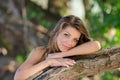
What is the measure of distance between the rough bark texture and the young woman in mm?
34

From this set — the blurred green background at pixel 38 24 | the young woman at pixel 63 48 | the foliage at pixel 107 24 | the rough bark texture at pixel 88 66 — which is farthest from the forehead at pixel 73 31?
the blurred green background at pixel 38 24

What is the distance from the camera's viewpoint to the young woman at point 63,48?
264cm

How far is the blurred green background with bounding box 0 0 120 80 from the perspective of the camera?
19.5 ft

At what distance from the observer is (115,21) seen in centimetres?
577

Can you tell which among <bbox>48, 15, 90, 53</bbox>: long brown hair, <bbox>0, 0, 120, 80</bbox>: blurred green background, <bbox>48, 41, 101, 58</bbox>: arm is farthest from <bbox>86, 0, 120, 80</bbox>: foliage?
<bbox>48, 41, 101, 58</bbox>: arm

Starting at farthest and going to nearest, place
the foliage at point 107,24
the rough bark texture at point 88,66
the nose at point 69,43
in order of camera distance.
A: 1. the foliage at point 107,24
2. the nose at point 69,43
3. the rough bark texture at point 88,66

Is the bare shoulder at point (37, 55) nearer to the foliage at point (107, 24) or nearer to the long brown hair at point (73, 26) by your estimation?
the long brown hair at point (73, 26)

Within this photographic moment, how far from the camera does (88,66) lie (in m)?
2.62

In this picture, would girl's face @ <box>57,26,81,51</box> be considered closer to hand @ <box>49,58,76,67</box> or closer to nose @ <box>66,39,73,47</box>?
nose @ <box>66,39,73,47</box>

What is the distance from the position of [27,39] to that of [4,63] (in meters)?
0.67

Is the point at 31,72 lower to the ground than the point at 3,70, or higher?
higher

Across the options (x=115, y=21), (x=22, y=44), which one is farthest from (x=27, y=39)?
(x=115, y=21)

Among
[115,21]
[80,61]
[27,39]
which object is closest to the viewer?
[80,61]

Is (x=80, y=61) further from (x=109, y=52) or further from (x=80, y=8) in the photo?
(x=80, y=8)
